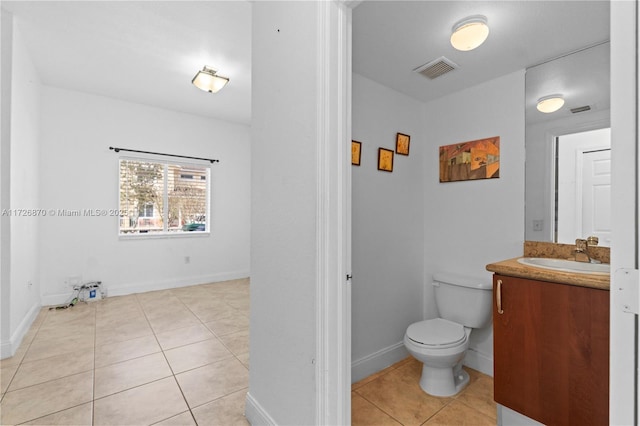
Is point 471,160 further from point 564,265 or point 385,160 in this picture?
point 564,265

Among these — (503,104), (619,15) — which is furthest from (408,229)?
(619,15)

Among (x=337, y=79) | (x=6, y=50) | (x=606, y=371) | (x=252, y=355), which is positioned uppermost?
(x=6, y=50)

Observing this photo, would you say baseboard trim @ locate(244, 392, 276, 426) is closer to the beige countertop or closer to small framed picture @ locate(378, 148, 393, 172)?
the beige countertop

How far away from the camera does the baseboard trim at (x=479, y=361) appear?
2.29 meters

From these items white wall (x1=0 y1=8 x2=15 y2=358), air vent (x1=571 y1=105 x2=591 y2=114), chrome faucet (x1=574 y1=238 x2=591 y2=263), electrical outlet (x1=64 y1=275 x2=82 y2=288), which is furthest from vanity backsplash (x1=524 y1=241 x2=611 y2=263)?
electrical outlet (x1=64 y1=275 x2=82 y2=288)

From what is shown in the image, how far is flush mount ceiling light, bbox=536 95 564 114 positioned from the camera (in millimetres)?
2004

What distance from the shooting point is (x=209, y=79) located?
3.09 metres

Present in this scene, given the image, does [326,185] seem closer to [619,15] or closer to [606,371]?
[619,15]

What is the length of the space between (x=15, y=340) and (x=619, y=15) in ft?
12.7

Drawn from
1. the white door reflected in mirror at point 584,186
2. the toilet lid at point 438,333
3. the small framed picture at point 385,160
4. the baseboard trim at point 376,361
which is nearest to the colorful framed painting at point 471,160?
the white door reflected in mirror at point 584,186

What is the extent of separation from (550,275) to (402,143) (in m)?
1.45

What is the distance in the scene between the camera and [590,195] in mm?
1829

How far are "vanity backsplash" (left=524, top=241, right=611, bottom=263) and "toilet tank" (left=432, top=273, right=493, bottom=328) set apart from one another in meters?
0.36

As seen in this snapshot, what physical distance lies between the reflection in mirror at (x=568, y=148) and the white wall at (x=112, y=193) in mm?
4198
